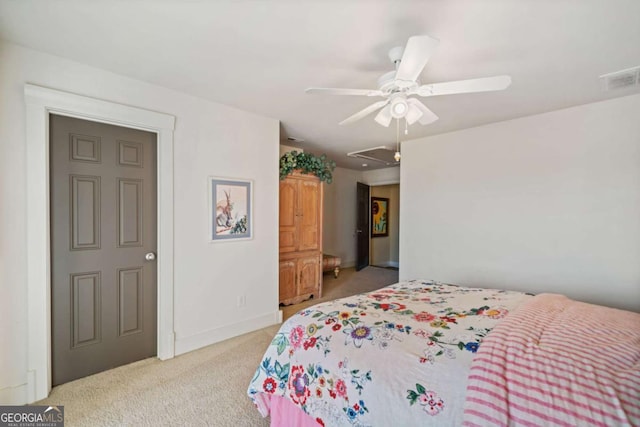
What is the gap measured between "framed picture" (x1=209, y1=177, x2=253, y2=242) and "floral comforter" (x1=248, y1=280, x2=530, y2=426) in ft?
5.18

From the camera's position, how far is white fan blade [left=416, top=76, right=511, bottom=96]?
1.54 meters

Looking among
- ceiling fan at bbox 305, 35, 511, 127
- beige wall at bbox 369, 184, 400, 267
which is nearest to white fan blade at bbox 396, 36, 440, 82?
ceiling fan at bbox 305, 35, 511, 127

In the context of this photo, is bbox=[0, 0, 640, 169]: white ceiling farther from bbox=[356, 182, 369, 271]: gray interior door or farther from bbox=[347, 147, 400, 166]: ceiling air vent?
bbox=[356, 182, 369, 271]: gray interior door

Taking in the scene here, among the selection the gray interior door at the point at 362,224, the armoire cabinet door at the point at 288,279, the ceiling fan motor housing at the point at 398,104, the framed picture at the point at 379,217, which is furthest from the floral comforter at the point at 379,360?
the framed picture at the point at 379,217

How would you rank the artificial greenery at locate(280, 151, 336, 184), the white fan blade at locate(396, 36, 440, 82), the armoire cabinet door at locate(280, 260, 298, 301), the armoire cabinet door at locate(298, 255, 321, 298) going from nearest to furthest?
the white fan blade at locate(396, 36, 440, 82) → the artificial greenery at locate(280, 151, 336, 184) → the armoire cabinet door at locate(280, 260, 298, 301) → the armoire cabinet door at locate(298, 255, 321, 298)

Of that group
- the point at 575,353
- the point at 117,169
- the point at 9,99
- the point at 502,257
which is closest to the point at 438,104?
the point at 502,257

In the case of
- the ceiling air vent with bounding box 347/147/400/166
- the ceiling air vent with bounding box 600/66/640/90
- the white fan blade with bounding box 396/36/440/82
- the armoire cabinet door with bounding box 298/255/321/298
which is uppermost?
the ceiling air vent with bounding box 600/66/640/90

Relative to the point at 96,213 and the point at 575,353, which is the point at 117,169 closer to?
the point at 96,213

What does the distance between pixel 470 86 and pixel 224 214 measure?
2.40m

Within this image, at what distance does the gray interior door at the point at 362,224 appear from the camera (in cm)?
633

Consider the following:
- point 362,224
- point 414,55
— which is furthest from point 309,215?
point 414,55

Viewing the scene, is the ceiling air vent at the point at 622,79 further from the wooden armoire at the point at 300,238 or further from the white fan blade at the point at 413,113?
the wooden armoire at the point at 300,238

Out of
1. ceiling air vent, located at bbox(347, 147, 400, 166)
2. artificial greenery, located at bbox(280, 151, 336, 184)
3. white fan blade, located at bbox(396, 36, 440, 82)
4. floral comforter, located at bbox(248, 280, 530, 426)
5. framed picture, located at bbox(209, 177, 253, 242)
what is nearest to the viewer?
floral comforter, located at bbox(248, 280, 530, 426)

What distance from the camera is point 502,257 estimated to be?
10.8 feet
